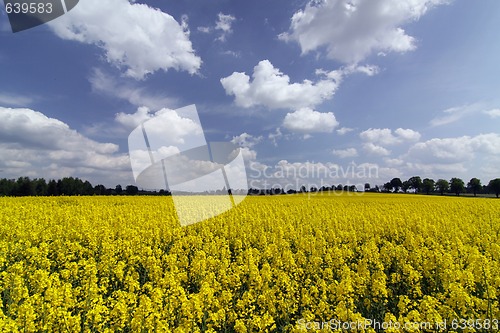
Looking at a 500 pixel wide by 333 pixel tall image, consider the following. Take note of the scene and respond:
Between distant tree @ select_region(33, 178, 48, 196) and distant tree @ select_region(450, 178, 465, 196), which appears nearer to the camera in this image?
→ distant tree @ select_region(33, 178, 48, 196)

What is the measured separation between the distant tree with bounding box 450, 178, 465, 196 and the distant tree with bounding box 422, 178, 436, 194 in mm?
5560

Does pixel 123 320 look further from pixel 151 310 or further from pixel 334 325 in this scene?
pixel 334 325

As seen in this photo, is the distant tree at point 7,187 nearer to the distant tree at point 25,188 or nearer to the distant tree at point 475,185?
the distant tree at point 25,188

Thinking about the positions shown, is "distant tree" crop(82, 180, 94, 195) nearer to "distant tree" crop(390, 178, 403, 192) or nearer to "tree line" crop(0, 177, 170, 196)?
"tree line" crop(0, 177, 170, 196)

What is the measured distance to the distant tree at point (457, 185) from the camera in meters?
76.0

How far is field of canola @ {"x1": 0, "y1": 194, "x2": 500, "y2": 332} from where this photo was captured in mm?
4570

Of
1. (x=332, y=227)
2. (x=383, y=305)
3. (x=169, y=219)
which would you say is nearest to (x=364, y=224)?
(x=332, y=227)

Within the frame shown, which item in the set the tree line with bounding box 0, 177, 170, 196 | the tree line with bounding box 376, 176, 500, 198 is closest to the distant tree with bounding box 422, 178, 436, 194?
the tree line with bounding box 376, 176, 500, 198

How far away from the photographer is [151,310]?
4.37 meters

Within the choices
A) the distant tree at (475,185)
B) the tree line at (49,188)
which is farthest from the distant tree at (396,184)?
the tree line at (49,188)

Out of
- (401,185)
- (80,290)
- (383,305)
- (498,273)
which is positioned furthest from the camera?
(401,185)

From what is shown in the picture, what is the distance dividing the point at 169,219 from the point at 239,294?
832 centimetres

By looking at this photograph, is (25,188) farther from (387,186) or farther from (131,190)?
(387,186)

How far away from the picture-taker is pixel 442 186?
81000 mm
